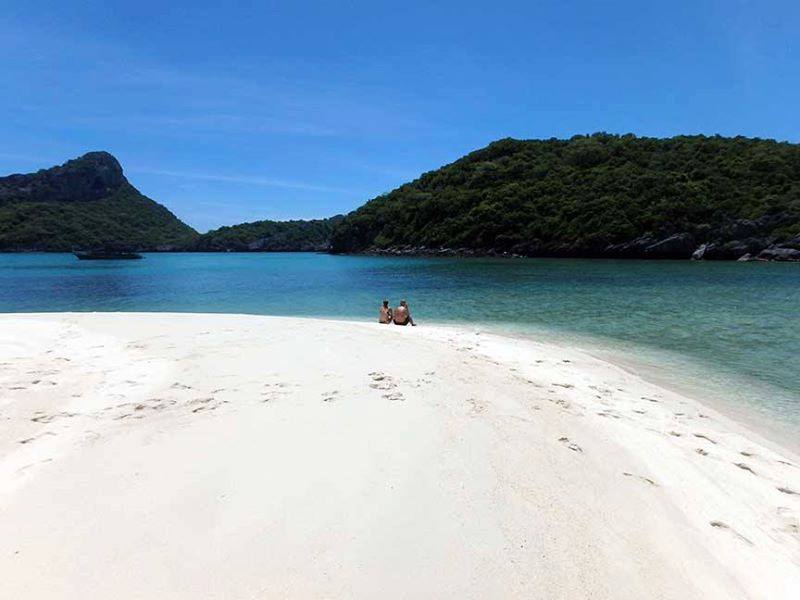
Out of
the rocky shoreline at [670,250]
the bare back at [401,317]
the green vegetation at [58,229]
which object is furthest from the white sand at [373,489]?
the green vegetation at [58,229]

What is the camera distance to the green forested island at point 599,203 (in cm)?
7619

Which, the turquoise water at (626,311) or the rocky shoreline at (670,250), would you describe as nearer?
the turquoise water at (626,311)

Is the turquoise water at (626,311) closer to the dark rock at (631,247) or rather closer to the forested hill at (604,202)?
the forested hill at (604,202)

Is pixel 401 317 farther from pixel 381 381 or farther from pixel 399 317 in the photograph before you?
pixel 381 381

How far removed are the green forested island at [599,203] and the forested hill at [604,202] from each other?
0.22 m

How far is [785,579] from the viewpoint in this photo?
11.6 ft


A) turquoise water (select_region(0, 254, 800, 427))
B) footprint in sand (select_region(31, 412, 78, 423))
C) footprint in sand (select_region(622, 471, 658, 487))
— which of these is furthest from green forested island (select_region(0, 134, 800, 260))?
footprint in sand (select_region(31, 412, 78, 423))

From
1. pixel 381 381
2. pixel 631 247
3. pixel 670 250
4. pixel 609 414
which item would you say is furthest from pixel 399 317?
pixel 631 247

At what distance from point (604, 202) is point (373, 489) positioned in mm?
98475

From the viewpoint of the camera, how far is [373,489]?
4.35 m

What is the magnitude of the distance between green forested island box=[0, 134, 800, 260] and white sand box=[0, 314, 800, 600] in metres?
76.6

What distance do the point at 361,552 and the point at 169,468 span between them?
7.68 ft

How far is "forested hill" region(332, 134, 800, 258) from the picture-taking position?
76.9 meters

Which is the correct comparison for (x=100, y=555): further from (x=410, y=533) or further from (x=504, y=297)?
(x=504, y=297)
